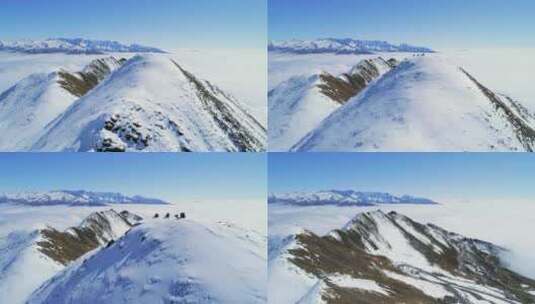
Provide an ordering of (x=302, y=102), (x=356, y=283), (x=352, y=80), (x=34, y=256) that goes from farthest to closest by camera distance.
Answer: (x=352, y=80), (x=302, y=102), (x=34, y=256), (x=356, y=283)

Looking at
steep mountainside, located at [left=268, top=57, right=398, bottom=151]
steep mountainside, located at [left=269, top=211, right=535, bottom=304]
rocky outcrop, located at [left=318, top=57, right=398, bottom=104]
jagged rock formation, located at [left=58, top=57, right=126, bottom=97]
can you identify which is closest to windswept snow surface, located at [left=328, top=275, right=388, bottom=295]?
steep mountainside, located at [left=269, top=211, right=535, bottom=304]

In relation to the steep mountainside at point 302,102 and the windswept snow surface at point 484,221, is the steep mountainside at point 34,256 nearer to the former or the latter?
the steep mountainside at point 302,102

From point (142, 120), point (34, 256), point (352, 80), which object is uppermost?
point (352, 80)

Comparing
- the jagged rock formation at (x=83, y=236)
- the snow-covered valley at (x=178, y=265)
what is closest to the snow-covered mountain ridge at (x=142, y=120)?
the snow-covered valley at (x=178, y=265)

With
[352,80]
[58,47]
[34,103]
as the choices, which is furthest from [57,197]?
[58,47]

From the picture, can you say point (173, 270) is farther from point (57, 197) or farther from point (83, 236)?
point (83, 236)

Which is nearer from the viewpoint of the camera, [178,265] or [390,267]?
[178,265]

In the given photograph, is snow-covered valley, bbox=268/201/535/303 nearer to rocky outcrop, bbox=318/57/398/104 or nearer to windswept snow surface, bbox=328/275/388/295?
windswept snow surface, bbox=328/275/388/295

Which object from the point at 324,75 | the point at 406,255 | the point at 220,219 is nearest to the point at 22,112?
the point at 220,219
